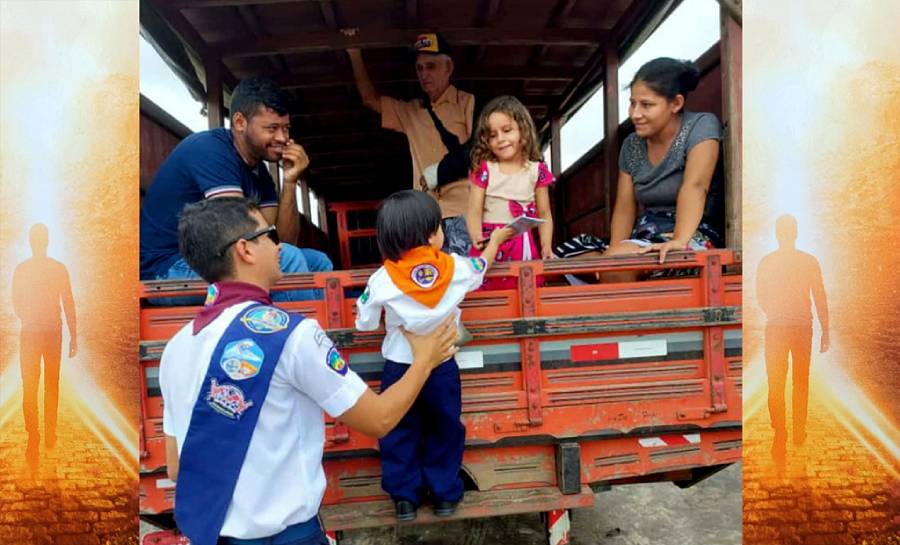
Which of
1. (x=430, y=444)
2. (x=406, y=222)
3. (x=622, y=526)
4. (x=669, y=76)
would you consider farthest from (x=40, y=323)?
(x=622, y=526)

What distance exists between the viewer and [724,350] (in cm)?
207

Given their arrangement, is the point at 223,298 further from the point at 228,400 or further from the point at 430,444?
the point at 430,444

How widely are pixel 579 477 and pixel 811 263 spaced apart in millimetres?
1073

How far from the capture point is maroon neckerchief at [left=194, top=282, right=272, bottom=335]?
4.25ft

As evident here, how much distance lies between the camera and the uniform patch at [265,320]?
126cm

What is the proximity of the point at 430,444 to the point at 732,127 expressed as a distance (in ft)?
5.91

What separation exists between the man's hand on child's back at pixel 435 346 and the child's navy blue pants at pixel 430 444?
248 mm

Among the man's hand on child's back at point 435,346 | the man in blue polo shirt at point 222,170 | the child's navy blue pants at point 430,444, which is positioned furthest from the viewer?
the man in blue polo shirt at point 222,170

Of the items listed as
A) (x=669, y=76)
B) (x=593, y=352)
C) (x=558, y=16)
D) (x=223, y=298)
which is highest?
(x=558, y=16)

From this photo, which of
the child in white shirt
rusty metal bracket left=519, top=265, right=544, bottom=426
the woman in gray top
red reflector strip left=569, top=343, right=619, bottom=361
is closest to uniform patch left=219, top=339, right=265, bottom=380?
the child in white shirt

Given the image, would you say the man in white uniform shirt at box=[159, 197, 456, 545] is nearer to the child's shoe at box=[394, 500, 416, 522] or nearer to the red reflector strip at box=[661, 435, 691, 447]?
the child's shoe at box=[394, 500, 416, 522]

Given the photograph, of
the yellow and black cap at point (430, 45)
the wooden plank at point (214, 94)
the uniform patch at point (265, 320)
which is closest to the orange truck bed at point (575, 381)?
the uniform patch at point (265, 320)

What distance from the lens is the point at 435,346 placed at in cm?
157

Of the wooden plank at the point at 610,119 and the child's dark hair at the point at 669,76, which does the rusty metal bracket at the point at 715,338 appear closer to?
the child's dark hair at the point at 669,76
